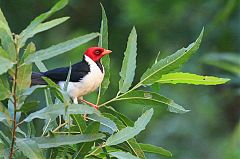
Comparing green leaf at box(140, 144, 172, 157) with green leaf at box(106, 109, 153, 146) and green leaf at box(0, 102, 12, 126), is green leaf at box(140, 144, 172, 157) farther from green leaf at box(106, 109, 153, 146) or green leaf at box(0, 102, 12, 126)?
green leaf at box(0, 102, 12, 126)

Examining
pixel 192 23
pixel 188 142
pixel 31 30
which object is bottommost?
pixel 188 142

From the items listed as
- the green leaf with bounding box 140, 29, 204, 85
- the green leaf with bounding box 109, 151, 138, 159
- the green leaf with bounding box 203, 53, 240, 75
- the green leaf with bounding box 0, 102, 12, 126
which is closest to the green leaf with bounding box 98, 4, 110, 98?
the green leaf with bounding box 140, 29, 204, 85

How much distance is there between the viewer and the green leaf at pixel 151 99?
7.53ft

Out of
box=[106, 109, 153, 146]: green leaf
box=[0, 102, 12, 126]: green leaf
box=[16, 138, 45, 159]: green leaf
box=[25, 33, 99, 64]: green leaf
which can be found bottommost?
box=[106, 109, 153, 146]: green leaf

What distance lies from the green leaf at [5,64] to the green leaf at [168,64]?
1.52 ft

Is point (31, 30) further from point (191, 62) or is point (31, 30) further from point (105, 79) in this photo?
point (191, 62)

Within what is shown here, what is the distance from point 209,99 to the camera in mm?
8727

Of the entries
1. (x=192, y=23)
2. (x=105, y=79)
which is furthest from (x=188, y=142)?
(x=105, y=79)

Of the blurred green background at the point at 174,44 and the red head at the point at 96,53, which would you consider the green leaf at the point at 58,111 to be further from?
the blurred green background at the point at 174,44

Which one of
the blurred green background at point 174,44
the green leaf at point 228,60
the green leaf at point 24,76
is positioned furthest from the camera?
the blurred green background at point 174,44

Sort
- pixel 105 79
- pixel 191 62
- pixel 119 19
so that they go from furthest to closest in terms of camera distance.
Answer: pixel 119 19
pixel 191 62
pixel 105 79

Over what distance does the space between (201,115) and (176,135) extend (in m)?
0.33

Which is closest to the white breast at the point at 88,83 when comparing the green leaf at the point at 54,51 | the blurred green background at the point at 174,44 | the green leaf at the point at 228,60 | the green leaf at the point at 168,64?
the green leaf at the point at 168,64

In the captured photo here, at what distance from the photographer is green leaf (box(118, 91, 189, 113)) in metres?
2.29
